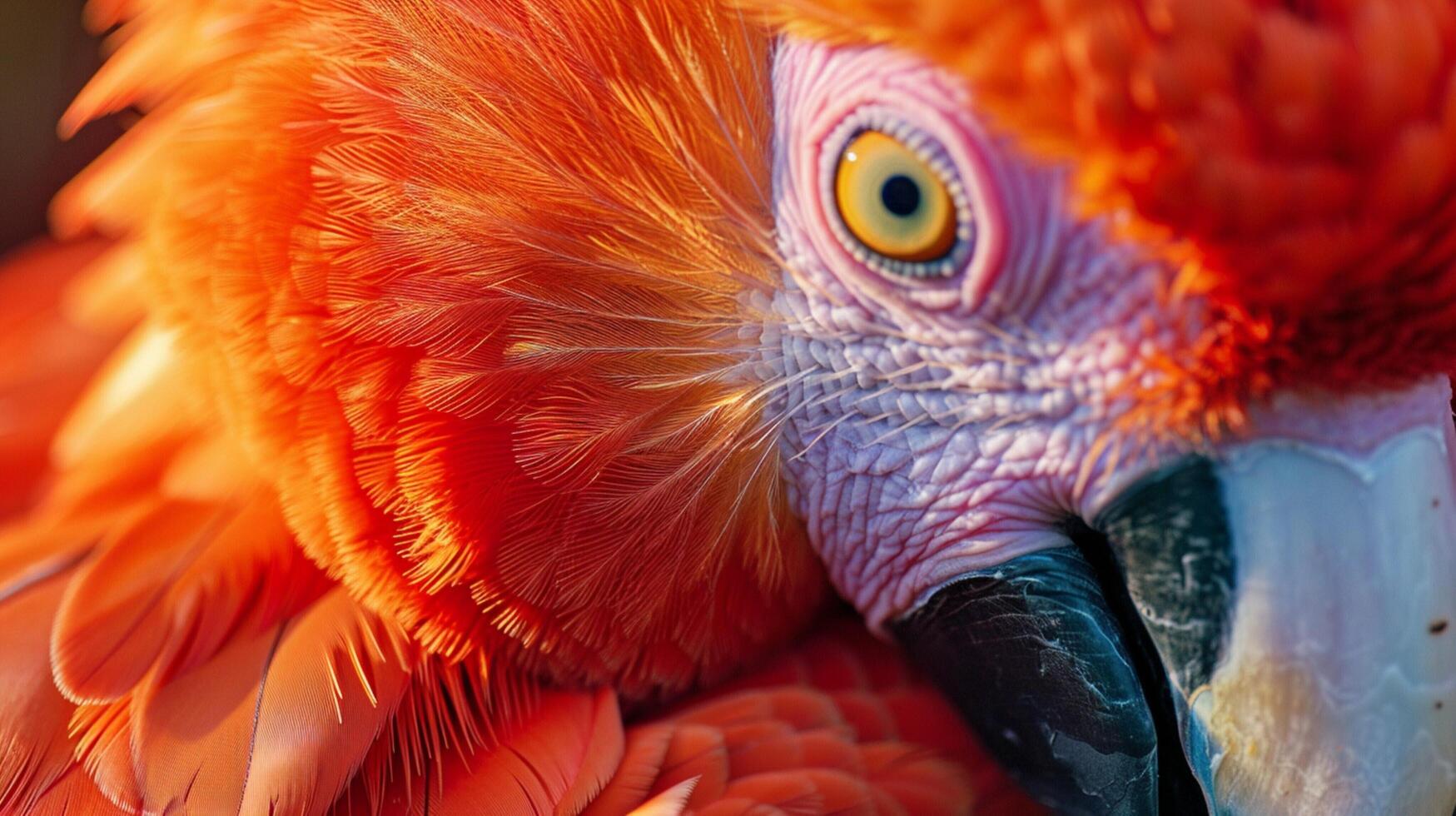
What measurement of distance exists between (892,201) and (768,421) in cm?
24

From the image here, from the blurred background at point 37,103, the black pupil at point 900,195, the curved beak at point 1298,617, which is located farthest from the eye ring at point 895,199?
the blurred background at point 37,103

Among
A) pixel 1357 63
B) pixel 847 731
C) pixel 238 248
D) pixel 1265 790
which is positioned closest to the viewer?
pixel 1357 63

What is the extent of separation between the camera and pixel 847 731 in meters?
1.23

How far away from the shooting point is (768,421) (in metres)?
1.13

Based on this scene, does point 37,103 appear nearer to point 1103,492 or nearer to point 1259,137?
point 1103,492

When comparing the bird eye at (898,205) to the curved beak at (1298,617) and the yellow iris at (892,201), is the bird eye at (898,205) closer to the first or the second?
the yellow iris at (892,201)

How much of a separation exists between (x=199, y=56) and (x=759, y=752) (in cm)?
81

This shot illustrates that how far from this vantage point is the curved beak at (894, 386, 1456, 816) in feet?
3.08

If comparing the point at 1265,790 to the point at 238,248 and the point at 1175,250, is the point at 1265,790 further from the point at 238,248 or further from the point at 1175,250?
the point at 238,248

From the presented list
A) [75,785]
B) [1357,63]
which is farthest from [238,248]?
[1357,63]

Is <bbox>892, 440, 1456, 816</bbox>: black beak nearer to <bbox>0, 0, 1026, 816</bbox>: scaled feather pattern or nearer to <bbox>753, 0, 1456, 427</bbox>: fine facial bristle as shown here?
<bbox>753, 0, 1456, 427</bbox>: fine facial bristle

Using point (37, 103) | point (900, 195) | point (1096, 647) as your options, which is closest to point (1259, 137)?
point (900, 195)

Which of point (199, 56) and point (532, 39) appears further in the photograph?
point (199, 56)

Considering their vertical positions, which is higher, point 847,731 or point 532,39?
point 532,39
